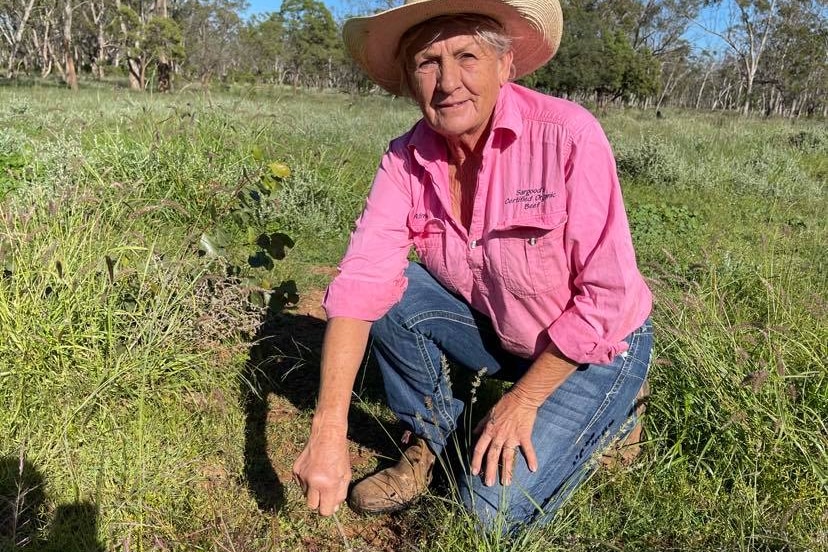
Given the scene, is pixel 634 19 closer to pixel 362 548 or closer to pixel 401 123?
pixel 401 123

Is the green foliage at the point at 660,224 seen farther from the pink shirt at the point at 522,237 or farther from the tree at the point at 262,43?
the tree at the point at 262,43

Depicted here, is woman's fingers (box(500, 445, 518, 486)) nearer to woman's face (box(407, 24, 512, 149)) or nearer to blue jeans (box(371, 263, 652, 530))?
blue jeans (box(371, 263, 652, 530))

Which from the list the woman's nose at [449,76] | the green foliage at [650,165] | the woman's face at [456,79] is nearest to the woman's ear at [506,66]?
the woman's face at [456,79]

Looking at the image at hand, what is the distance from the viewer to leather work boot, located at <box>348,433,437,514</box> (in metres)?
1.99

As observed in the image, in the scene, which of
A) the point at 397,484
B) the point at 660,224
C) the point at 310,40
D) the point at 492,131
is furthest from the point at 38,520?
the point at 310,40

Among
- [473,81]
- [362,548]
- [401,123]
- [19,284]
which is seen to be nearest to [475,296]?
[473,81]

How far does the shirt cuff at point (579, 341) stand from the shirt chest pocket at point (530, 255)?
14 cm

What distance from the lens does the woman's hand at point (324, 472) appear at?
1.53 m

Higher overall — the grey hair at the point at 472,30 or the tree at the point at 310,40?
the tree at the point at 310,40

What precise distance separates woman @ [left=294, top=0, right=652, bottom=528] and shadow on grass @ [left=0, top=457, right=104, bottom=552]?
2.21 feet

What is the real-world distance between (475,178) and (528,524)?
992 mm

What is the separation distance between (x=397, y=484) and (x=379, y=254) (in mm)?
756

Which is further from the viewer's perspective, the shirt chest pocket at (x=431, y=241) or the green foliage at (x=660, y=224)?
the green foliage at (x=660, y=224)

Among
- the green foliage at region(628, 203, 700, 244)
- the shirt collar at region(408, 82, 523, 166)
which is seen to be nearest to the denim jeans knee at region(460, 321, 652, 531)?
the shirt collar at region(408, 82, 523, 166)
